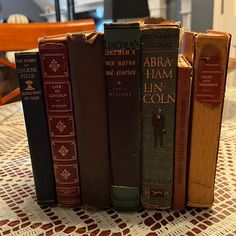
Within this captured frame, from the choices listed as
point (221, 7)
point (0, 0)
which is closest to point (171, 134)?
point (221, 7)

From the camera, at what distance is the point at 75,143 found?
1.68ft

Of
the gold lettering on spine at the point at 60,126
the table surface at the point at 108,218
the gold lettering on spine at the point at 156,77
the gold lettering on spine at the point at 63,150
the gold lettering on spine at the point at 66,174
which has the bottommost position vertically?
the table surface at the point at 108,218

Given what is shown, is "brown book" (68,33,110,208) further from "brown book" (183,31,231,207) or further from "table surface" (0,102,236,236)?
"brown book" (183,31,231,207)

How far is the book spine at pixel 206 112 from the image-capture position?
0.44 meters

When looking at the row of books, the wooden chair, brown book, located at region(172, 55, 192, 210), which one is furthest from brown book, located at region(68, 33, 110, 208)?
the wooden chair

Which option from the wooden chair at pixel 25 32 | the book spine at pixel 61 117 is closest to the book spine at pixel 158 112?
the book spine at pixel 61 117

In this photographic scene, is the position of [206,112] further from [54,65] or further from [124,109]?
[54,65]

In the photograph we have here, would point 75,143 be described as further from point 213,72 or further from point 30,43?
point 30,43

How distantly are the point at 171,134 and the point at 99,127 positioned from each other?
0.12m

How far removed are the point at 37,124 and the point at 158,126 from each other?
0.21 meters

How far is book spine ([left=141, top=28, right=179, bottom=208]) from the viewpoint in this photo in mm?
438

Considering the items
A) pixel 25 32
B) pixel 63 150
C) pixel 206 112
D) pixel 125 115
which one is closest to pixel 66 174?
pixel 63 150

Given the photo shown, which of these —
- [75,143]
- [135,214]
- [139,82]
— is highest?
[139,82]

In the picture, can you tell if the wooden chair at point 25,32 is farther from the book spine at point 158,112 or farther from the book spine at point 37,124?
the book spine at point 158,112
